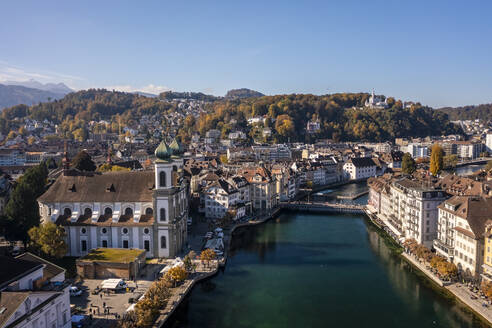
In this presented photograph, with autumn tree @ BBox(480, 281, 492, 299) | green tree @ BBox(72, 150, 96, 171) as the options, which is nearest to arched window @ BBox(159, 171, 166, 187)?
autumn tree @ BBox(480, 281, 492, 299)

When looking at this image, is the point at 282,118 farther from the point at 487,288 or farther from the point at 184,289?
the point at 487,288

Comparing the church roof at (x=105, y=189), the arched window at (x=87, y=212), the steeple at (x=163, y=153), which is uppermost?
the steeple at (x=163, y=153)

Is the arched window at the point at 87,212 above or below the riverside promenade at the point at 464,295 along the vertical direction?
above

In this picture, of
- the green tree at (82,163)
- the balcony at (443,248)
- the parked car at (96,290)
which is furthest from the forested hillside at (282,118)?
the parked car at (96,290)

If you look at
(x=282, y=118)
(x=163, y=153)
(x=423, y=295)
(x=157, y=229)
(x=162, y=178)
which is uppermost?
(x=282, y=118)

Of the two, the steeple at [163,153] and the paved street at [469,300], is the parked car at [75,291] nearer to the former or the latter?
the steeple at [163,153]

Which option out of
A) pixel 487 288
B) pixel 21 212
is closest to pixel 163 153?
pixel 21 212

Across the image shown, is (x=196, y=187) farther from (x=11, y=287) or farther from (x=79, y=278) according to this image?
(x=11, y=287)
